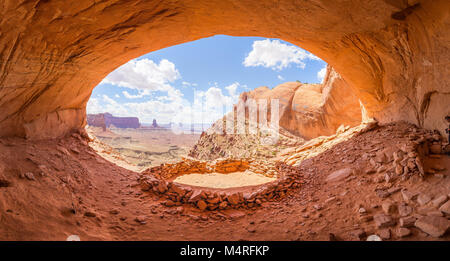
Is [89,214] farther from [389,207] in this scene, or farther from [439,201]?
[439,201]

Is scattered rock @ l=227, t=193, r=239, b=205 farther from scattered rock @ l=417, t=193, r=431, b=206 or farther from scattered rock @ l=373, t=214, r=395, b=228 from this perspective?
scattered rock @ l=417, t=193, r=431, b=206

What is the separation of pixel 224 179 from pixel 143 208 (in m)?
3.83

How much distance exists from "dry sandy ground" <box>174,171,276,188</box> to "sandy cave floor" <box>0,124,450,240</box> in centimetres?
208

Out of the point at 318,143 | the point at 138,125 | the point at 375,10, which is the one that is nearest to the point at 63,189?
the point at 375,10

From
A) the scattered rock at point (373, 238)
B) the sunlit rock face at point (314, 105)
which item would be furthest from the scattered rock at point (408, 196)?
the sunlit rock face at point (314, 105)

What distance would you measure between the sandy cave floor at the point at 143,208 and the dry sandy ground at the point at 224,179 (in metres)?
2.08

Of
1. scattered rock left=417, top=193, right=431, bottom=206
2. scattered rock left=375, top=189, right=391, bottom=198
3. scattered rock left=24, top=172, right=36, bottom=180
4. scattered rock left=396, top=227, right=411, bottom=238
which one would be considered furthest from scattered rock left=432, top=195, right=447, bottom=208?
scattered rock left=24, top=172, right=36, bottom=180

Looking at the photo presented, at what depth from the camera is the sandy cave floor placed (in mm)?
2541

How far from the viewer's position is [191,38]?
5.22 m

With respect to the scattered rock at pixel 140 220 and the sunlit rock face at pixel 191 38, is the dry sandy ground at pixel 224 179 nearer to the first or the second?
the scattered rock at pixel 140 220

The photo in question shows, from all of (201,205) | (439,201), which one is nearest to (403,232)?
(439,201)

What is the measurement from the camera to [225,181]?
7.06 m

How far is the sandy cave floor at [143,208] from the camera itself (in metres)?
2.54

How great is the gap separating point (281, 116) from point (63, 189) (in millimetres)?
18602
